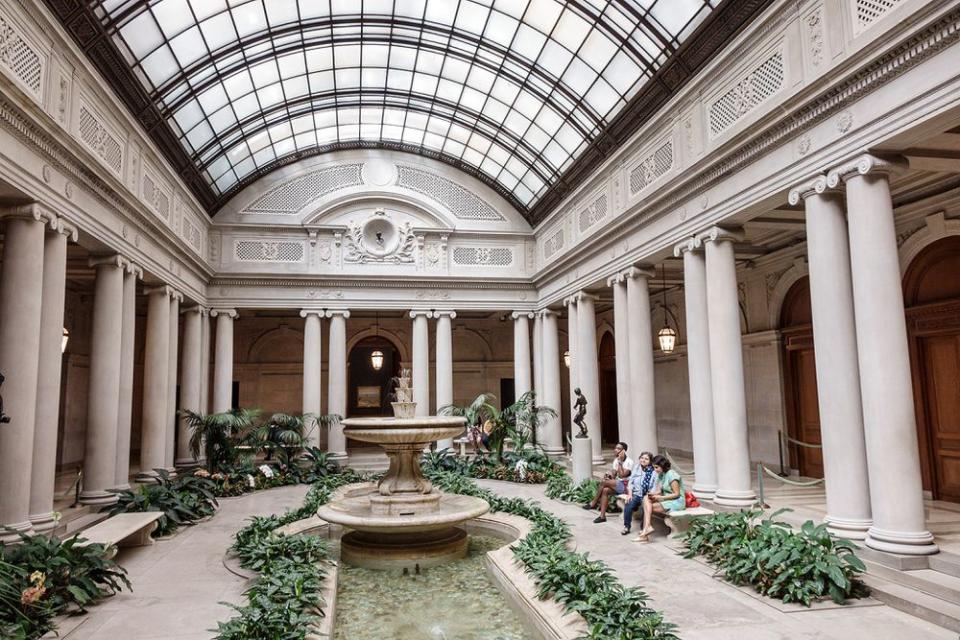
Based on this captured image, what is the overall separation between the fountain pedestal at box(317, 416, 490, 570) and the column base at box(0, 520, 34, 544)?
4.02 metres

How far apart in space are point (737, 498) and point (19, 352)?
36.9 ft

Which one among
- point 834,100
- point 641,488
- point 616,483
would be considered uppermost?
point 834,100

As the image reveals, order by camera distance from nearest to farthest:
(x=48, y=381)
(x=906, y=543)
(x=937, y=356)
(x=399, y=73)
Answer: (x=906, y=543), (x=48, y=381), (x=937, y=356), (x=399, y=73)

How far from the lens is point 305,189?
70.5 ft

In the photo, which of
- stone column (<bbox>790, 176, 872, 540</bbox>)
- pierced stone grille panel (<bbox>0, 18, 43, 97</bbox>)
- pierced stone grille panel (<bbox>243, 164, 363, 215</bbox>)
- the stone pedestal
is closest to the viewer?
stone column (<bbox>790, 176, 872, 540</bbox>)

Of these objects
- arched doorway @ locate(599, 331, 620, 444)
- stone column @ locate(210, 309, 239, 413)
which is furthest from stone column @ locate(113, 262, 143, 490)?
arched doorway @ locate(599, 331, 620, 444)

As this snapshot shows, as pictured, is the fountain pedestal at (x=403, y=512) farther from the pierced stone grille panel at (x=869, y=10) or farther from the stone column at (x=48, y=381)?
the pierced stone grille panel at (x=869, y=10)

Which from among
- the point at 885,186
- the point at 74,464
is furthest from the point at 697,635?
the point at 74,464

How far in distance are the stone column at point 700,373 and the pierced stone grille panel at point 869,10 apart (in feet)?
14.9

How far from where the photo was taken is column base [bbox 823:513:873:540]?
7629 mm

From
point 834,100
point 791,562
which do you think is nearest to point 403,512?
point 791,562

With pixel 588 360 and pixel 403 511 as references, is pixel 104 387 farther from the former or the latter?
pixel 588 360

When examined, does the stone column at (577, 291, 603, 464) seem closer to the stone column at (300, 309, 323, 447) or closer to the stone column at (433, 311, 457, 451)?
the stone column at (433, 311, 457, 451)

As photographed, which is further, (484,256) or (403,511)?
(484,256)
